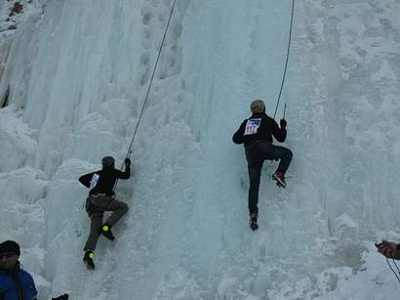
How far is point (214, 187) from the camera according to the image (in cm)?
791

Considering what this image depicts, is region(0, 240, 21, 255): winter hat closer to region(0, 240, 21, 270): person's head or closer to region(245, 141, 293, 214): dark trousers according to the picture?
region(0, 240, 21, 270): person's head

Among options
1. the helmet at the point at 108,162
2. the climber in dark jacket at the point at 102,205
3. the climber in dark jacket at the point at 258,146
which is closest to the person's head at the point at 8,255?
the climber in dark jacket at the point at 102,205

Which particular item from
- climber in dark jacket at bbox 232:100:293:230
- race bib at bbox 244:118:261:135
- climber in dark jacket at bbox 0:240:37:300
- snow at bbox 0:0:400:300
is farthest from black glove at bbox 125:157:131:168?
climber in dark jacket at bbox 0:240:37:300

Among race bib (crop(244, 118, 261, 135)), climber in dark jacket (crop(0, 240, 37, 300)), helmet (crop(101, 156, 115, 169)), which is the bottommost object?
climber in dark jacket (crop(0, 240, 37, 300))

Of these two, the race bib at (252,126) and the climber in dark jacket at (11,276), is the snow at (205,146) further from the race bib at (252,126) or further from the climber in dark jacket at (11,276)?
the climber in dark jacket at (11,276)

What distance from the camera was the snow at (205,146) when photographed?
7.28 meters

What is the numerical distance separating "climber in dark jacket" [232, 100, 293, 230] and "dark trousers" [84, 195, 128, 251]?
1.74 metres

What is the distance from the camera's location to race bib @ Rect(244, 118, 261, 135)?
7.53 meters

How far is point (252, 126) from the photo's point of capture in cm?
757

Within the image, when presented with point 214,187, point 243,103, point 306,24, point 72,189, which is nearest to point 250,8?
point 306,24

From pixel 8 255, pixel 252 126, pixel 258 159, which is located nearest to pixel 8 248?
pixel 8 255

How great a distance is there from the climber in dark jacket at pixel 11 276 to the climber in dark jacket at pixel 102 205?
1.87m

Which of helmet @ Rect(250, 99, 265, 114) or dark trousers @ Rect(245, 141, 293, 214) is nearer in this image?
dark trousers @ Rect(245, 141, 293, 214)

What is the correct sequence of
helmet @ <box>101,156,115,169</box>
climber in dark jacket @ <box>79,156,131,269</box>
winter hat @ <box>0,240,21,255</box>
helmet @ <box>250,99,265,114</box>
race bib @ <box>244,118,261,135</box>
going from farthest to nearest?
1. helmet @ <box>101,156,115,169</box>
2. climber in dark jacket @ <box>79,156,131,269</box>
3. helmet @ <box>250,99,265,114</box>
4. race bib @ <box>244,118,261,135</box>
5. winter hat @ <box>0,240,21,255</box>
